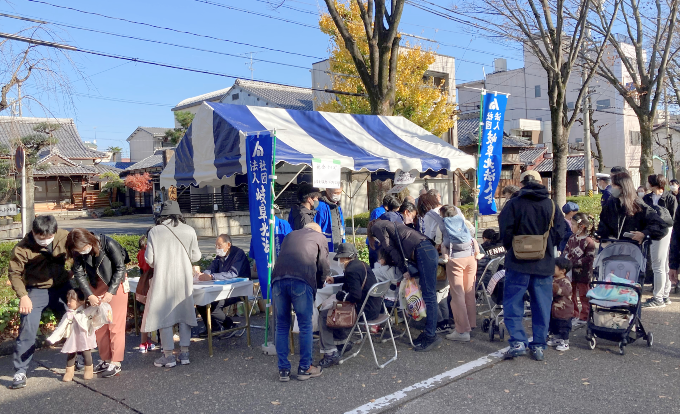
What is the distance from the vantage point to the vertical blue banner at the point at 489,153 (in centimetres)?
788

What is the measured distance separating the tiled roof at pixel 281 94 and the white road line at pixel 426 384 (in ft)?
92.9

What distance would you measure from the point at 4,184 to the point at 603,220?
19663 mm

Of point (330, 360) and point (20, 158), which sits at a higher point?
point (20, 158)

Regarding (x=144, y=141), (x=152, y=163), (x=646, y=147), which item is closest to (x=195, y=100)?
(x=144, y=141)

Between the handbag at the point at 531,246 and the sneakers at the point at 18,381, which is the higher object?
the handbag at the point at 531,246

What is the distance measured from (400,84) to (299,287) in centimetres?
1448

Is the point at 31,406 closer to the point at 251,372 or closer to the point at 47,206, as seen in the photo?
the point at 251,372

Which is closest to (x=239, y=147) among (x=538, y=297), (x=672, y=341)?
(x=538, y=297)

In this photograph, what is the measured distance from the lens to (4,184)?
1862cm

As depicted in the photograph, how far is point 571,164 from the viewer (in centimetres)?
3194

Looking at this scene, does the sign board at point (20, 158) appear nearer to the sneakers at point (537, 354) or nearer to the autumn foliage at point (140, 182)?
the sneakers at point (537, 354)

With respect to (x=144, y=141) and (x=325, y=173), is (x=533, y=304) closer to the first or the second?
(x=325, y=173)

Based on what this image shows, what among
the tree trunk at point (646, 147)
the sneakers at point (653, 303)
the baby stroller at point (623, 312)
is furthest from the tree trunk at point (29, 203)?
the tree trunk at point (646, 147)

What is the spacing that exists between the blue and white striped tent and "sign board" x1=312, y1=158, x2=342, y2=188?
188 mm
